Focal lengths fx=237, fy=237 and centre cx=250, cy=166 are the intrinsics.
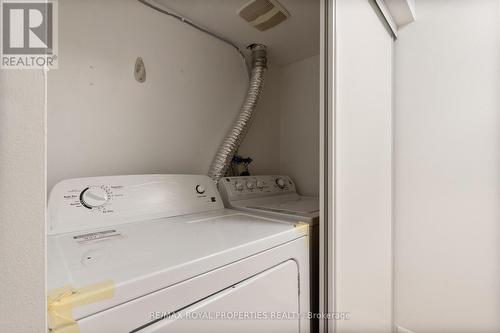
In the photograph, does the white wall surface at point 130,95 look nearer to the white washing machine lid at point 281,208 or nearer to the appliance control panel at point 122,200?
the appliance control panel at point 122,200

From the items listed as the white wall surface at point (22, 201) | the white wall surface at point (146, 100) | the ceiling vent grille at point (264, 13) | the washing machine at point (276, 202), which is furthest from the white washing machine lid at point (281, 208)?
the ceiling vent grille at point (264, 13)

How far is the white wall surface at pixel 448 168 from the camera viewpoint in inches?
46.9

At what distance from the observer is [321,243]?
931 mm

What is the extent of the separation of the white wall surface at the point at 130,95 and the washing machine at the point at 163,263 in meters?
0.25

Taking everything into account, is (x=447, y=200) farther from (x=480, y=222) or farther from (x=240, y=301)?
(x=240, y=301)

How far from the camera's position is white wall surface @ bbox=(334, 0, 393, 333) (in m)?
0.93

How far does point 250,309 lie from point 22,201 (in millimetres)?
670

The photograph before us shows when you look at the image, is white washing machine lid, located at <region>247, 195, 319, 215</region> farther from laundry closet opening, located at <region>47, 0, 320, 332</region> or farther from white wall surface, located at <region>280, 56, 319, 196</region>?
white wall surface, located at <region>280, 56, 319, 196</region>

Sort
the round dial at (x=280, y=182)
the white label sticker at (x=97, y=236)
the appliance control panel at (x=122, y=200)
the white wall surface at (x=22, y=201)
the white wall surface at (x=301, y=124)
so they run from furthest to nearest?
the white wall surface at (x=301, y=124), the round dial at (x=280, y=182), the appliance control panel at (x=122, y=200), the white label sticker at (x=97, y=236), the white wall surface at (x=22, y=201)

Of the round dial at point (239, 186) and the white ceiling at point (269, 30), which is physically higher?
the white ceiling at point (269, 30)

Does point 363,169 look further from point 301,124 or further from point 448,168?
point 301,124

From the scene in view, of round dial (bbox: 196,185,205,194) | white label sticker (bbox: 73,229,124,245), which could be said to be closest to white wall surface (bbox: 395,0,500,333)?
round dial (bbox: 196,185,205,194)

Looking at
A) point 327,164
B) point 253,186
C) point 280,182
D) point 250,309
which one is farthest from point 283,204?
point 250,309

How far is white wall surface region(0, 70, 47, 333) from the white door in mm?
308
